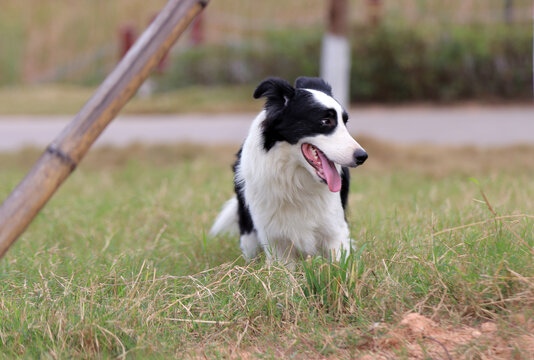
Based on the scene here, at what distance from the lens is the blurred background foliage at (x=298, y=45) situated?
37.9 ft

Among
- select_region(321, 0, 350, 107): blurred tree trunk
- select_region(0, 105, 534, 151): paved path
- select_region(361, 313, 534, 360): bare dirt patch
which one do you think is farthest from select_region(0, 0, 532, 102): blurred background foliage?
select_region(361, 313, 534, 360): bare dirt patch

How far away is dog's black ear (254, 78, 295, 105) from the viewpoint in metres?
3.19

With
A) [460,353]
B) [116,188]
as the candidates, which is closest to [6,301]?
[460,353]

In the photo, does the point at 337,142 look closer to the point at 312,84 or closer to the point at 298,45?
the point at 312,84

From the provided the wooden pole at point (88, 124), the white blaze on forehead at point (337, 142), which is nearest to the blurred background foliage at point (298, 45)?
the white blaze on forehead at point (337, 142)

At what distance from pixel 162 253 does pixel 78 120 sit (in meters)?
1.44

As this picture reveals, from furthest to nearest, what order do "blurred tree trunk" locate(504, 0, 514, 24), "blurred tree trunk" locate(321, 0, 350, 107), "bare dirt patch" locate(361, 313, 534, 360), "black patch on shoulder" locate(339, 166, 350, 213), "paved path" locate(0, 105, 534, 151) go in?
"blurred tree trunk" locate(504, 0, 514, 24) → "paved path" locate(0, 105, 534, 151) → "blurred tree trunk" locate(321, 0, 350, 107) → "black patch on shoulder" locate(339, 166, 350, 213) → "bare dirt patch" locate(361, 313, 534, 360)

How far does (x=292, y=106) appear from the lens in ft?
10.6

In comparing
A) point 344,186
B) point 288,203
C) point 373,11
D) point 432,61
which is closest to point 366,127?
point 432,61

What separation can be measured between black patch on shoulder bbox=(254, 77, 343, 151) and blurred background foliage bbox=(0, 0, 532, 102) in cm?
849

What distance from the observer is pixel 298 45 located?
40.8ft

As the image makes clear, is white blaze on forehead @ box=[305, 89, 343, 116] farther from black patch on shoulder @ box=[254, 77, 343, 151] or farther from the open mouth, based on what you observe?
the open mouth

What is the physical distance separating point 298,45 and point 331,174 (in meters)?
9.63

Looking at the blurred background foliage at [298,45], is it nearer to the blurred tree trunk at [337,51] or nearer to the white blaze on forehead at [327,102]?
the blurred tree trunk at [337,51]
